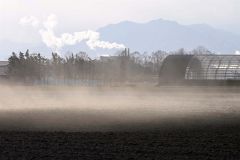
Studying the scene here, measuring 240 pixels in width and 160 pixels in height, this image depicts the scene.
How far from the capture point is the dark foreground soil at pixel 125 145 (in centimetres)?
1523

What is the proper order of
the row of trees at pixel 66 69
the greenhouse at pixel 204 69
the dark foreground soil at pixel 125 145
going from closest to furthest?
the dark foreground soil at pixel 125 145 → the greenhouse at pixel 204 69 → the row of trees at pixel 66 69

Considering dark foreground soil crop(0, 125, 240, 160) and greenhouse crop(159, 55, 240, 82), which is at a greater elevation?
greenhouse crop(159, 55, 240, 82)

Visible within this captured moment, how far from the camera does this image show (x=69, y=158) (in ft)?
48.5

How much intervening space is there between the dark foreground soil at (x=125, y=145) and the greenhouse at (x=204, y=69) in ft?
201

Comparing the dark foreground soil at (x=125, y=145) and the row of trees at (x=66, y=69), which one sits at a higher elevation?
the row of trees at (x=66, y=69)

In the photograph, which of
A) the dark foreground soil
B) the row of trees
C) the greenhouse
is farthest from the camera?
the row of trees

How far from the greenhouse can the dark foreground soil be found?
61354mm

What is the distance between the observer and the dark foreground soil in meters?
15.2

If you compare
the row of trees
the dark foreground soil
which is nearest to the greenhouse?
the row of trees

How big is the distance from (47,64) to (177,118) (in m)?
74.8

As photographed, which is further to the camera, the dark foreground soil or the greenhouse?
the greenhouse

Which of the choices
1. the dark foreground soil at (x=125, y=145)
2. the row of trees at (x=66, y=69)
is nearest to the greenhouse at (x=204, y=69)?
the row of trees at (x=66, y=69)

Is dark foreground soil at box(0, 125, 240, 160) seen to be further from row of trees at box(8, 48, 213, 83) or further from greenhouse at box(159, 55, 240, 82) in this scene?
row of trees at box(8, 48, 213, 83)

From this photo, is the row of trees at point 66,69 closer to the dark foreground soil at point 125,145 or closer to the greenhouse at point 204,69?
the greenhouse at point 204,69
